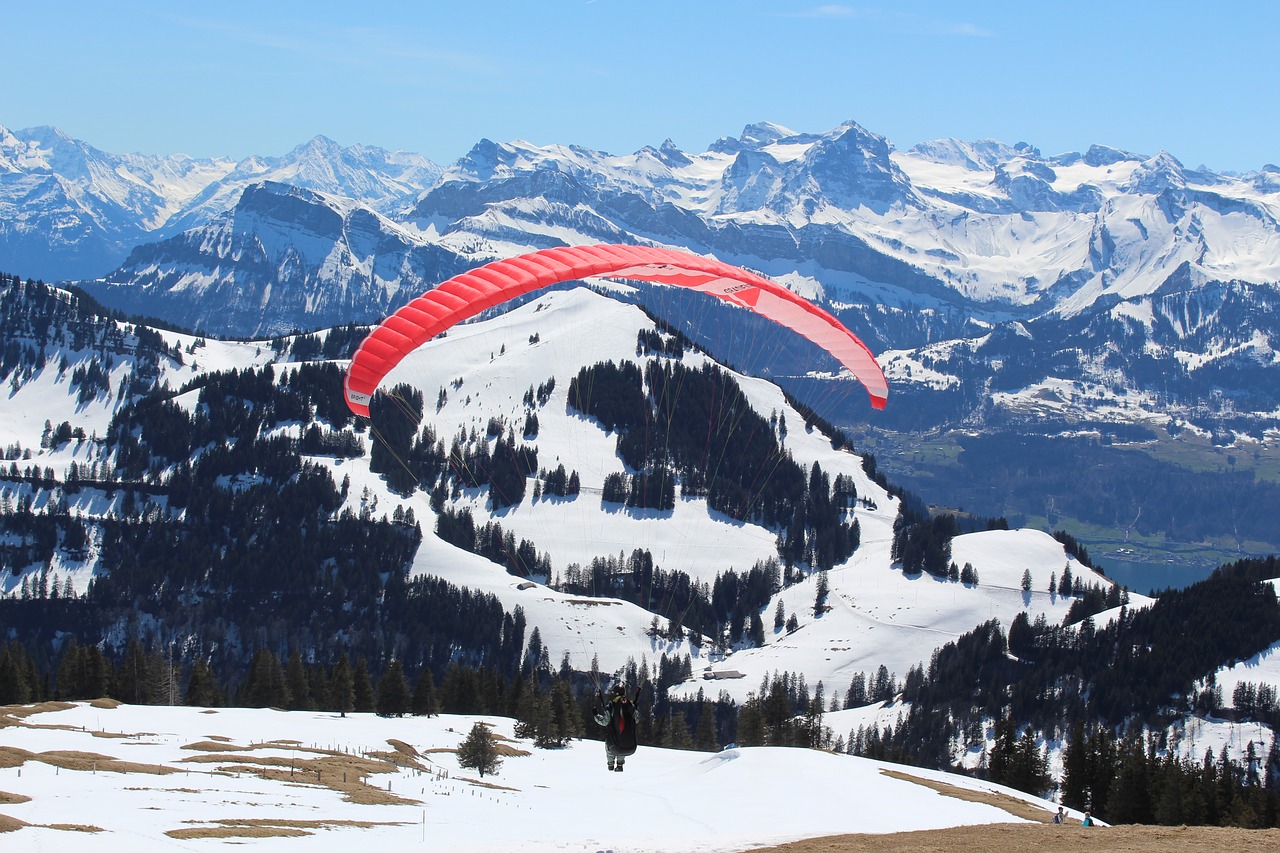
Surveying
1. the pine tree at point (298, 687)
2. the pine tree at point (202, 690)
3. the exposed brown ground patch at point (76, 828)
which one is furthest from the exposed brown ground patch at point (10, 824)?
the pine tree at point (298, 687)

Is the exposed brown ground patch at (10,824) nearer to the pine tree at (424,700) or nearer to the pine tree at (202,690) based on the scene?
the pine tree at (424,700)

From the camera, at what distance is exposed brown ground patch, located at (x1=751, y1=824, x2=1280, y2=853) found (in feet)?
116

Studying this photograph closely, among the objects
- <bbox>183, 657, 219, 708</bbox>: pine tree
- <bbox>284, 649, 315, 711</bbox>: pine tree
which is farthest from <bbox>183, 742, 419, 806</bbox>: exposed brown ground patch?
<bbox>284, 649, 315, 711</bbox>: pine tree

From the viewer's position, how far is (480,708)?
107250 mm

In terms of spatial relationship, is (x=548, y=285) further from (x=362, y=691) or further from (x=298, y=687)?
(x=298, y=687)

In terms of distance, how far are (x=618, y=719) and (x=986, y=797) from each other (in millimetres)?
36058

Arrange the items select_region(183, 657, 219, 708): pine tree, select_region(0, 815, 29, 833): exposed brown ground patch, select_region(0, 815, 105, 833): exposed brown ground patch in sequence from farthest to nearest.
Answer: select_region(183, 657, 219, 708): pine tree → select_region(0, 815, 105, 833): exposed brown ground patch → select_region(0, 815, 29, 833): exposed brown ground patch

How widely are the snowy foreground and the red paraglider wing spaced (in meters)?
15.5

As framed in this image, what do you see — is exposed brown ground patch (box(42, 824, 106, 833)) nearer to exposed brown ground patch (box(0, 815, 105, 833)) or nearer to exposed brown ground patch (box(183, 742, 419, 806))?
exposed brown ground patch (box(0, 815, 105, 833))

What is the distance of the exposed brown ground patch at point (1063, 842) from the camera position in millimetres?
35469

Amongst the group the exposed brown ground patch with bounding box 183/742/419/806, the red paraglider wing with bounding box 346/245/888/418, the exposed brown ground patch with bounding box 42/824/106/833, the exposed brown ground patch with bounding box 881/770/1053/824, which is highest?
the red paraglider wing with bounding box 346/245/888/418

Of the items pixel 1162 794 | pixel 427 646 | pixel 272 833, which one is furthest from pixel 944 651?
pixel 272 833

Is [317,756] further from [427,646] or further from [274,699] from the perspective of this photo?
[427,646]

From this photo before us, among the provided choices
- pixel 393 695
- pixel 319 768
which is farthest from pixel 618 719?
pixel 393 695
